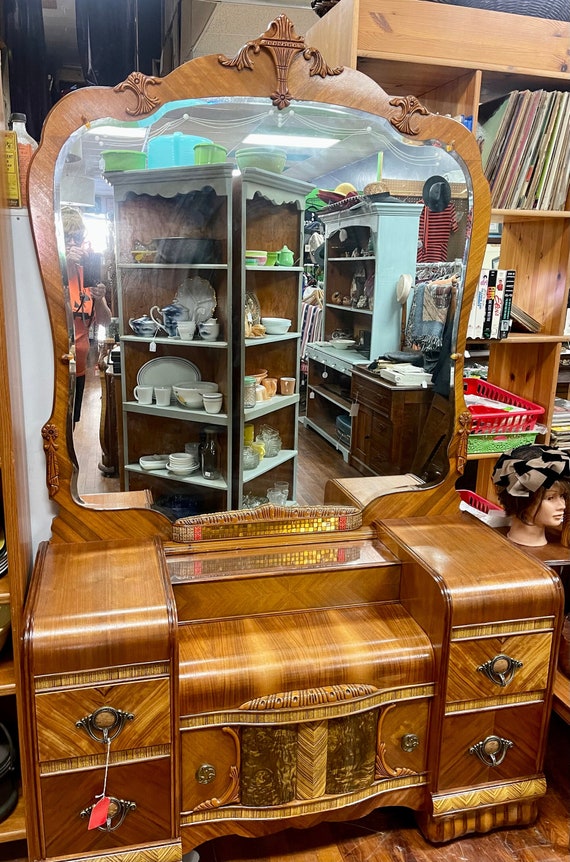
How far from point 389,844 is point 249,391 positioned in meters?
1.21

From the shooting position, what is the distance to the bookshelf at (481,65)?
171 centimetres

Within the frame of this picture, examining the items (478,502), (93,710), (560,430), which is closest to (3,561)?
(93,710)

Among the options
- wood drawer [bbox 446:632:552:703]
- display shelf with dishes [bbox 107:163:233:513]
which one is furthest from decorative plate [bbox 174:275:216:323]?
wood drawer [bbox 446:632:552:703]

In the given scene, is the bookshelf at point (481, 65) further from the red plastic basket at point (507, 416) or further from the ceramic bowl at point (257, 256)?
the ceramic bowl at point (257, 256)

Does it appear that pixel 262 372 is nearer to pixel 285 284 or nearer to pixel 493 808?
pixel 285 284

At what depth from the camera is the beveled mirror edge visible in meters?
1.46

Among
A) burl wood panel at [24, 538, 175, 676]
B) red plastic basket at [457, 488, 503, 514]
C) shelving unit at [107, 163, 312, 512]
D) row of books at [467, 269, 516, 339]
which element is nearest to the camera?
burl wood panel at [24, 538, 175, 676]

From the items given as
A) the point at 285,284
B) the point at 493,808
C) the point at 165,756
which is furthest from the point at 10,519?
the point at 493,808

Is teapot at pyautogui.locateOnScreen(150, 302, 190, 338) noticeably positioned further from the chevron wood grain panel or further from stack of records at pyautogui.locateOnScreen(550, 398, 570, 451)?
stack of records at pyautogui.locateOnScreen(550, 398, 570, 451)

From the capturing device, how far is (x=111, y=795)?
4.60 feet

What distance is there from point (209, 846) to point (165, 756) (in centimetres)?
43

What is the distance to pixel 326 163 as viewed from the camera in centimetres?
165

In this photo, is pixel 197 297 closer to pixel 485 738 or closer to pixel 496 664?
pixel 496 664

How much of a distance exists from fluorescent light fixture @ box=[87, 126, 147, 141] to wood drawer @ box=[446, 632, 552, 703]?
1394 millimetres
